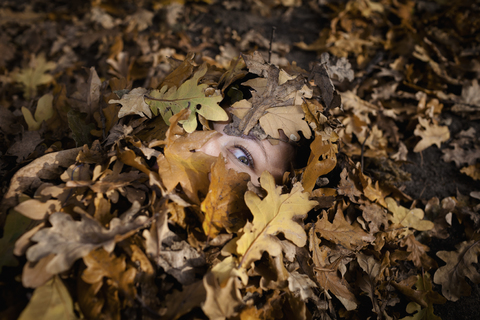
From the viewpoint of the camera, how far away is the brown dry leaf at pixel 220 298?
43.3 inches

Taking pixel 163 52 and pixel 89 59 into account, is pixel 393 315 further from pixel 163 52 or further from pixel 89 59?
pixel 89 59

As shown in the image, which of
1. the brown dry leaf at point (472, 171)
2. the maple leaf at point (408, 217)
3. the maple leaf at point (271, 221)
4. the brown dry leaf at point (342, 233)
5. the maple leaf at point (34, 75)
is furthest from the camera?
the maple leaf at point (34, 75)

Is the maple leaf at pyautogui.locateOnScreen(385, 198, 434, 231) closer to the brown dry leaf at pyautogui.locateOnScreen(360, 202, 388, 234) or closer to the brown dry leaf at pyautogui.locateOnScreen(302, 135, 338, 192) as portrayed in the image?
the brown dry leaf at pyautogui.locateOnScreen(360, 202, 388, 234)

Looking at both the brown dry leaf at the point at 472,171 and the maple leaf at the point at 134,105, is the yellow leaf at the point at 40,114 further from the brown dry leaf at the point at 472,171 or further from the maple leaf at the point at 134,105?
the brown dry leaf at the point at 472,171

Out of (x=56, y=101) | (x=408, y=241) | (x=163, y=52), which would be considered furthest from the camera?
(x=163, y=52)

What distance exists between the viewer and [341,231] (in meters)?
1.63

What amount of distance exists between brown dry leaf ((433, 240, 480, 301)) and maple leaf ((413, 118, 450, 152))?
83cm

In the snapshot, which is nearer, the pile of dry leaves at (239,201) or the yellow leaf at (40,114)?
the pile of dry leaves at (239,201)

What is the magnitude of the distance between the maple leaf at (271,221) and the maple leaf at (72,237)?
0.47m

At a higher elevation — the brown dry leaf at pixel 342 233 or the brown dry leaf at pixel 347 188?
the brown dry leaf at pixel 347 188

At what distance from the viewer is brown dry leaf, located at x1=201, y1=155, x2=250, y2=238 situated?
53.0 inches

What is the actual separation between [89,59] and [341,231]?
3197mm

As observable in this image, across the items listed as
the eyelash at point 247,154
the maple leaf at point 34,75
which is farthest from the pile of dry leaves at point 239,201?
the maple leaf at point 34,75

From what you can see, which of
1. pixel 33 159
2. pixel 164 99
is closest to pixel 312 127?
pixel 164 99
